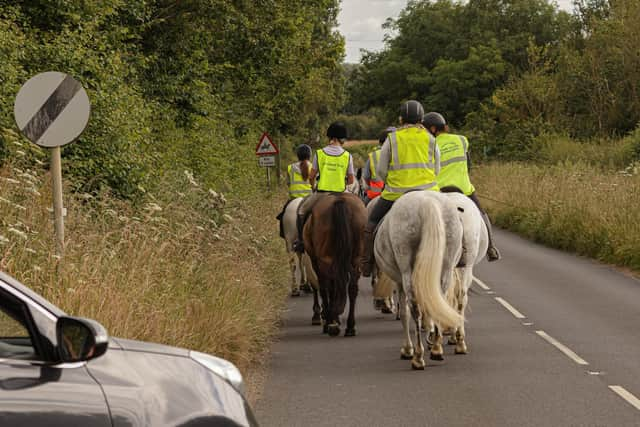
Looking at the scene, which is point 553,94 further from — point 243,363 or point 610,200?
point 243,363

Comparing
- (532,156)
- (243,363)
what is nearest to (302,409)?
(243,363)

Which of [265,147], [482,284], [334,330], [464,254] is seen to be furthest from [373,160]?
[265,147]

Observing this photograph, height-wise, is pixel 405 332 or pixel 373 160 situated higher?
pixel 373 160

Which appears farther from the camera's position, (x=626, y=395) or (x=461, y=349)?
(x=461, y=349)

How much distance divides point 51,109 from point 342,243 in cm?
444

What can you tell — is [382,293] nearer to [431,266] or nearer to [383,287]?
[383,287]

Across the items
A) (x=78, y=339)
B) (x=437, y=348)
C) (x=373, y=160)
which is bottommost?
(x=437, y=348)

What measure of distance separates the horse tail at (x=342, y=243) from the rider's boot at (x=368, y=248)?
64cm

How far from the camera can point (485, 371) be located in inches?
419

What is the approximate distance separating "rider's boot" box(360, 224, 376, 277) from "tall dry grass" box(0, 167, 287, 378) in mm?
1370

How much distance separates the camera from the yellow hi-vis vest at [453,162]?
42.2 ft

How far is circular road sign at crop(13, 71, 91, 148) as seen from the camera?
9547 millimetres

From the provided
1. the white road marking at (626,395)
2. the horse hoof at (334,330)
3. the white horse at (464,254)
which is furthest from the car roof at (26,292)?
the horse hoof at (334,330)

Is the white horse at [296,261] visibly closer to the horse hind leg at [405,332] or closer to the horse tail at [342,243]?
the horse tail at [342,243]
